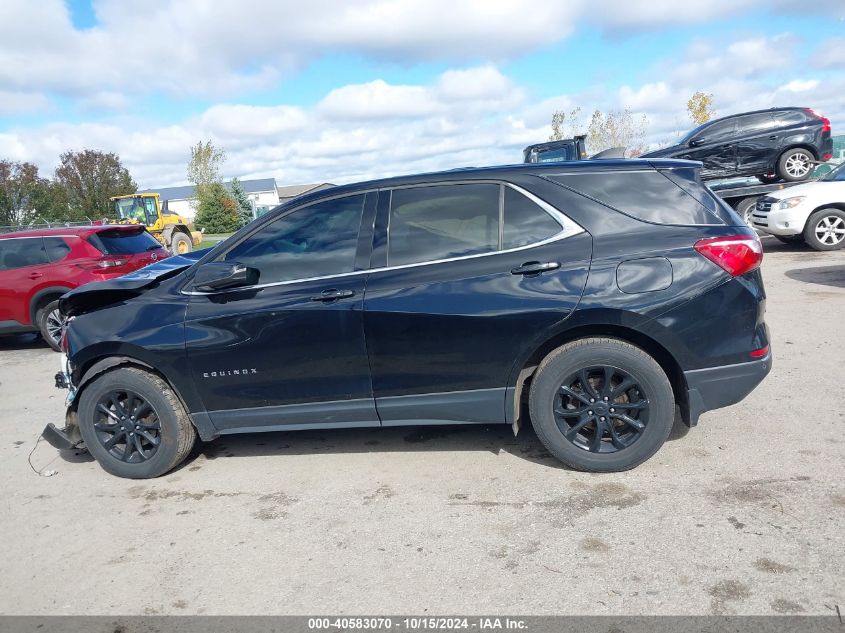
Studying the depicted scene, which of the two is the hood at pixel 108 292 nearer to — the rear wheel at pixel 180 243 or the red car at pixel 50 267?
the red car at pixel 50 267

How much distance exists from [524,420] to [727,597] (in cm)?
225

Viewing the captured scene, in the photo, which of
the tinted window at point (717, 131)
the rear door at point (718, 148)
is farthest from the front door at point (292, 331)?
the tinted window at point (717, 131)

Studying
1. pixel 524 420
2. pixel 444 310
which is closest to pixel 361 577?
pixel 444 310

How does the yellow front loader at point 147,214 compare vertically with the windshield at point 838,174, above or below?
above

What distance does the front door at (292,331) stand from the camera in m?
3.87

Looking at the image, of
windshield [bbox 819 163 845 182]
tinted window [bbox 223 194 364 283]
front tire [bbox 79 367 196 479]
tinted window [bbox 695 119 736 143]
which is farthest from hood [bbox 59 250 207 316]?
windshield [bbox 819 163 845 182]

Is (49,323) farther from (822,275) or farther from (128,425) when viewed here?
(822,275)

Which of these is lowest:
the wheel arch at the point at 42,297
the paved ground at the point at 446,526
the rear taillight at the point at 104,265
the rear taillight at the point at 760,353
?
the paved ground at the point at 446,526

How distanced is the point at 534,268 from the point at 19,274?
26.8ft

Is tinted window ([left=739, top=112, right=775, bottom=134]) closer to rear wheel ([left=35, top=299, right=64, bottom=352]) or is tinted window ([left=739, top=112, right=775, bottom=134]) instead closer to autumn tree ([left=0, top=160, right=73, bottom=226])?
rear wheel ([left=35, top=299, right=64, bottom=352])

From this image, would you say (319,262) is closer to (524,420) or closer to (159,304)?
(159,304)

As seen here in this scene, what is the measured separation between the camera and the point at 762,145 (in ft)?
40.0

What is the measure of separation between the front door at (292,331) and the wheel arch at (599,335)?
875mm

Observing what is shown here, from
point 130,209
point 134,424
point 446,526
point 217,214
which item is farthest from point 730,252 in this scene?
point 217,214
